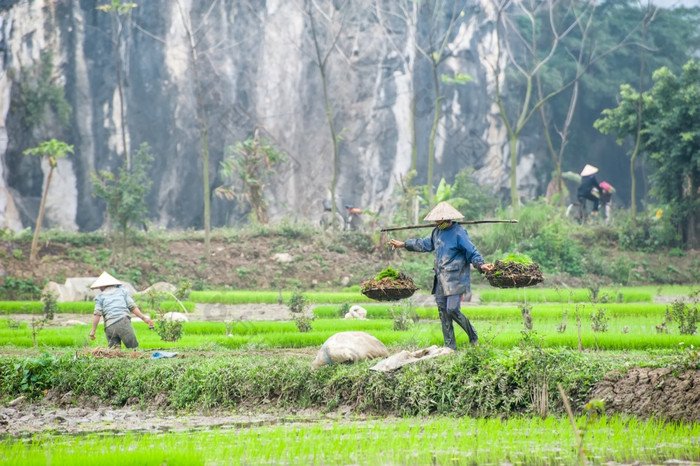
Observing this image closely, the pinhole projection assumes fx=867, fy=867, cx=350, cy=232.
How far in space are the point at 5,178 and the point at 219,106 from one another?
824 centimetres

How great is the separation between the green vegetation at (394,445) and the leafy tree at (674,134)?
18888 millimetres

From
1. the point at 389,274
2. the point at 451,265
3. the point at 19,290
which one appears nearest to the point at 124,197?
the point at 19,290

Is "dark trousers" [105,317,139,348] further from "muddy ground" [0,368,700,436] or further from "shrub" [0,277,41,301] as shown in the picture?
"shrub" [0,277,41,301]

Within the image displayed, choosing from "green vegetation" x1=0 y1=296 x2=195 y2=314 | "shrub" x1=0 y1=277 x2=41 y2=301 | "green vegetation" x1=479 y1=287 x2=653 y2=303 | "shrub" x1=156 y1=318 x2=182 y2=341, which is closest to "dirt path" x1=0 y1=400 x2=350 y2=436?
"shrub" x1=156 y1=318 x2=182 y2=341

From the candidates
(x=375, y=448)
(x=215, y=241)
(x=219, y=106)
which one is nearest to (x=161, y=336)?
(x=375, y=448)

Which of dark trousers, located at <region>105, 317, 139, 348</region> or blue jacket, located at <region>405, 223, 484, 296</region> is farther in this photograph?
dark trousers, located at <region>105, 317, 139, 348</region>

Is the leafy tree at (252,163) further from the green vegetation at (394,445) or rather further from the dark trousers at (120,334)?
the green vegetation at (394,445)

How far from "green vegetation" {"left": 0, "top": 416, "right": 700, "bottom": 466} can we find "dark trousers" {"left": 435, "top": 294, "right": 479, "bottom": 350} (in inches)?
71.4

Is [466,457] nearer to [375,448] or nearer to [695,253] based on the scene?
[375,448]

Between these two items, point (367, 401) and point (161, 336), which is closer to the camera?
point (367, 401)

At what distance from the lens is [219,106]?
32625 mm

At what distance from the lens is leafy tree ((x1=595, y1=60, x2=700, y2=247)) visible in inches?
960

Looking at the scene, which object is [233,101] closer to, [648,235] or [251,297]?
[251,297]

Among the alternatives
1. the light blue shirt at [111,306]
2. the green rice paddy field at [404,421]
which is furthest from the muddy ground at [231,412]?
the light blue shirt at [111,306]
